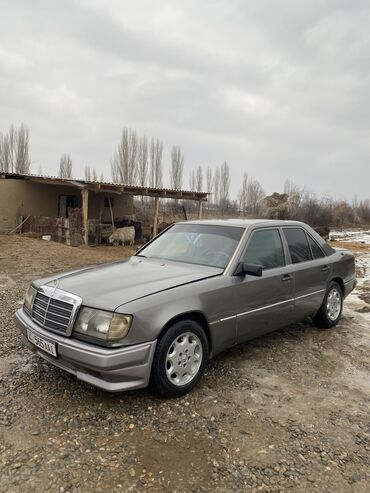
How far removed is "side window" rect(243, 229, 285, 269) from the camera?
4.08m

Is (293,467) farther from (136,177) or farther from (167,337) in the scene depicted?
(136,177)

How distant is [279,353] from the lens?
14.2ft

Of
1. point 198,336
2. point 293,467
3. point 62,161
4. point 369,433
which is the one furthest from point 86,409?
point 62,161

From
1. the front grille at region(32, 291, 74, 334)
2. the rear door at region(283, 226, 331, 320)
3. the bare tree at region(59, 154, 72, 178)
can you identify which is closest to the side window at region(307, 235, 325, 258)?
the rear door at region(283, 226, 331, 320)

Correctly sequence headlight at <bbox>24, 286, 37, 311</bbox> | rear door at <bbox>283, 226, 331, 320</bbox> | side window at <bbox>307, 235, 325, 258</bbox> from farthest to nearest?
1. side window at <bbox>307, 235, 325, 258</bbox>
2. rear door at <bbox>283, 226, 331, 320</bbox>
3. headlight at <bbox>24, 286, 37, 311</bbox>

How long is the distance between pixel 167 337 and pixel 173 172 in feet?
134

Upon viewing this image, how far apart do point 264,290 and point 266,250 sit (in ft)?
1.75

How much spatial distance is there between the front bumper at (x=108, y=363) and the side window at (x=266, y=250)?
157 centimetres

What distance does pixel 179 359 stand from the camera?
3225mm

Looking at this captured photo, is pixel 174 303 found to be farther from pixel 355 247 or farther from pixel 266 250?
pixel 355 247

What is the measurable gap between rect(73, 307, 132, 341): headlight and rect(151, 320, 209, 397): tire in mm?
356

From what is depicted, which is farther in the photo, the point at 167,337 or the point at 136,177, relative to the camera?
the point at 136,177

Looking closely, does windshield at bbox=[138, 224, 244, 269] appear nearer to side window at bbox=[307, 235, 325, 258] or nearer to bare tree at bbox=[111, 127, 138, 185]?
side window at bbox=[307, 235, 325, 258]

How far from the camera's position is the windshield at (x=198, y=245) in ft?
13.2
